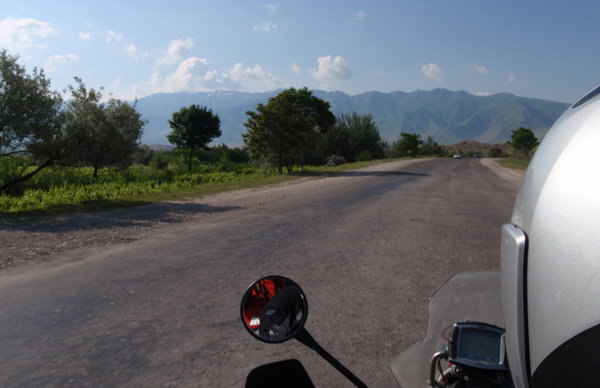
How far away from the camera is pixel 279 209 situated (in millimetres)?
11727

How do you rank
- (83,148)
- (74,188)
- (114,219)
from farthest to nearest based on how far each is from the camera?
(74,188), (83,148), (114,219)

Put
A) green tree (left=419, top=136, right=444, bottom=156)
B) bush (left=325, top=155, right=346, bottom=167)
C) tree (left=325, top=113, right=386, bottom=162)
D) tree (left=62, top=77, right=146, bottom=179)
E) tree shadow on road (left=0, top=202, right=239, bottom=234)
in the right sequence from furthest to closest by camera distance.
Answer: green tree (left=419, top=136, right=444, bottom=156), tree (left=325, top=113, right=386, bottom=162), bush (left=325, top=155, right=346, bottom=167), tree (left=62, top=77, right=146, bottom=179), tree shadow on road (left=0, top=202, right=239, bottom=234)

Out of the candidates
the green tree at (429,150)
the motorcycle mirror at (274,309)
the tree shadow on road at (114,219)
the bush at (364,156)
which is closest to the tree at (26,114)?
the tree shadow on road at (114,219)

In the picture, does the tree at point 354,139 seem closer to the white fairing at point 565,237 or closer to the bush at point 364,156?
the bush at point 364,156

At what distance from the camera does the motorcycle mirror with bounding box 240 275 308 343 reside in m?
1.87

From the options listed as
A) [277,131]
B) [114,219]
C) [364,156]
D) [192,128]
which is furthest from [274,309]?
[364,156]

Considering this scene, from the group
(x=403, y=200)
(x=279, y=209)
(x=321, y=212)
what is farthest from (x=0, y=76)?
(x=403, y=200)

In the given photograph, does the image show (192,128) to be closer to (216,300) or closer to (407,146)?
(216,300)

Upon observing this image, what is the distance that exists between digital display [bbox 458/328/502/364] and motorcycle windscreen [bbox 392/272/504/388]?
0.93 ft

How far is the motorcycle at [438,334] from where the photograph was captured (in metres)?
1.50

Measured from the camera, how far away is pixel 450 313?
6.77ft

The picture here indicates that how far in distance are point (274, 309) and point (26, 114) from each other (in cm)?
1299

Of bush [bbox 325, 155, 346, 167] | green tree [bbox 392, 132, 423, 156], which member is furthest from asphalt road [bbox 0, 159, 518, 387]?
green tree [bbox 392, 132, 423, 156]

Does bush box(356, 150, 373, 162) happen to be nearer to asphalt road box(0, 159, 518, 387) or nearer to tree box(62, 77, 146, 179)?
tree box(62, 77, 146, 179)
